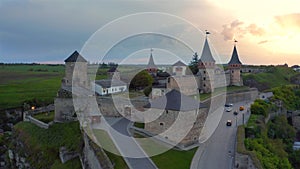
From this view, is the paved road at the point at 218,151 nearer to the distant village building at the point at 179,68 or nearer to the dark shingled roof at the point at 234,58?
the distant village building at the point at 179,68

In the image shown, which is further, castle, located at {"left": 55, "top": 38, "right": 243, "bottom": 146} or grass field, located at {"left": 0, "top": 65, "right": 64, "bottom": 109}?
grass field, located at {"left": 0, "top": 65, "right": 64, "bottom": 109}

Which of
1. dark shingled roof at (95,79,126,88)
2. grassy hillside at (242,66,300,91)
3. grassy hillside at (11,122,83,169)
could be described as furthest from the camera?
grassy hillside at (242,66,300,91)

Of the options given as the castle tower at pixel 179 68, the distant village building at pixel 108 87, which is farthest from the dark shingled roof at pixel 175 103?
the castle tower at pixel 179 68

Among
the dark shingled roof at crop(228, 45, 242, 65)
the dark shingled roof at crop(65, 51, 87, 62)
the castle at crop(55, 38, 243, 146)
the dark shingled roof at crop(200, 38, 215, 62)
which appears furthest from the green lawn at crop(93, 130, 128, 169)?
the dark shingled roof at crop(228, 45, 242, 65)

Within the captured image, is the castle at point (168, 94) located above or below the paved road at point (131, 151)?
above

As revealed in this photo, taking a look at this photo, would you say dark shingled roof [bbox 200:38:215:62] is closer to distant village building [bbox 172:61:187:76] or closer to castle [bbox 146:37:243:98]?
castle [bbox 146:37:243:98]
